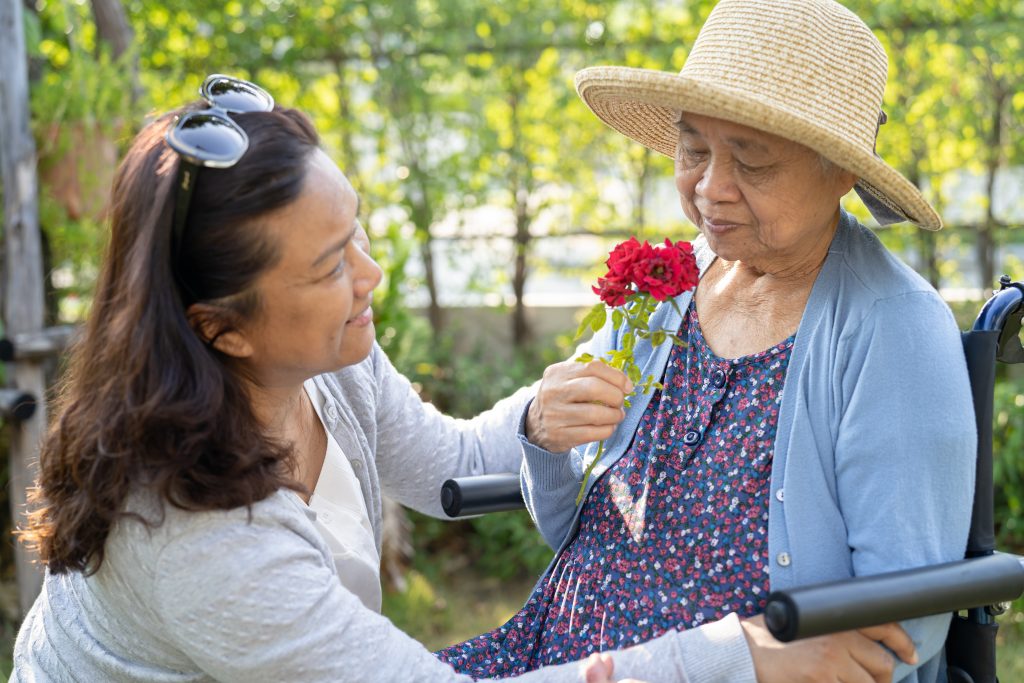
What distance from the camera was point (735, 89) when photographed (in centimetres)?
192

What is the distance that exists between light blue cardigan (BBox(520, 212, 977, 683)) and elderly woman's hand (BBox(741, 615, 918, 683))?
43mm

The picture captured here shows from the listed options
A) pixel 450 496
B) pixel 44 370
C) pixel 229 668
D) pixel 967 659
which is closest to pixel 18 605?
pixel 44 370

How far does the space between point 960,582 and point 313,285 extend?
108 cm

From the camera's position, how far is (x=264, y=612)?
1.66 metres

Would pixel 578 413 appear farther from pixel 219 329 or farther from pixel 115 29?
pixel 115 29

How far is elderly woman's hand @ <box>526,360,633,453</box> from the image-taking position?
2025mm

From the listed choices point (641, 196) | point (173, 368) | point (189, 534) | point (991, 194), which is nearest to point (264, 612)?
point (189, 534)

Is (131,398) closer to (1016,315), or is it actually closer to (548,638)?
(548,638)

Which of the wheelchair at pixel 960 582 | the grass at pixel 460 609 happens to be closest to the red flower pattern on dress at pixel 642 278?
the wheelchair at pixel 960 582

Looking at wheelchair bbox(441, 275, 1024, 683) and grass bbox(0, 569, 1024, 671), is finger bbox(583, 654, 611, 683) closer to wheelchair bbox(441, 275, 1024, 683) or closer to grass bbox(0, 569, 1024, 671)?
wheelchair bbox(441, 275, 1024, 683)

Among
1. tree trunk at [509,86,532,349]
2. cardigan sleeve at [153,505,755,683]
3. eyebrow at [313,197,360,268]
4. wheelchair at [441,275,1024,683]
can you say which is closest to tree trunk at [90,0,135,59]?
tree trunk at [509,86,532,349]

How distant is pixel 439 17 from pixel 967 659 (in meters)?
3.78

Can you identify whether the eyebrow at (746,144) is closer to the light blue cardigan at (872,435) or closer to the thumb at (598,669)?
the light blue cardigan at (872,435)

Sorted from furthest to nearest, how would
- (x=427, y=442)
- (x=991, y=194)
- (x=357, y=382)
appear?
(x=991, y=194)
(x=427, y=442)
(x=357, y=382)
